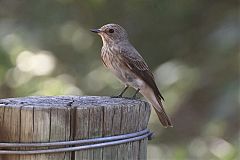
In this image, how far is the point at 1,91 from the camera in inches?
342

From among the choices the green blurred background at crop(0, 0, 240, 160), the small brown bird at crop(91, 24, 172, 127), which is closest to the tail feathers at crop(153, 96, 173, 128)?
the small brown bird at crop(91, 24, 172, 127)

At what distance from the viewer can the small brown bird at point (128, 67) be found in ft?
20.0

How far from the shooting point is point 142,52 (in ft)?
30.5

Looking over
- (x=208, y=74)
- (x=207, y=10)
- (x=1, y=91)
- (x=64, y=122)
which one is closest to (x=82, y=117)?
(x=64, y=122)

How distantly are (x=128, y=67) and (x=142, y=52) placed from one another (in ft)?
10.2

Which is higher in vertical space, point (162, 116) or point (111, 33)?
point (111, 33)

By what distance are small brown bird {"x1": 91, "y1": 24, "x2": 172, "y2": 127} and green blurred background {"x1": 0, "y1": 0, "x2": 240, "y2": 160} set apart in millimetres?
1208

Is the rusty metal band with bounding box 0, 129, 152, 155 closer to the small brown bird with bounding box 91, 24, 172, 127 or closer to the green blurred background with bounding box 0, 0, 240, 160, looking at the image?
the small brown bird with bounding box 91, 24, 172, 127

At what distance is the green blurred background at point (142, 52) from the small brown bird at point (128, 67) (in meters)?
1.21

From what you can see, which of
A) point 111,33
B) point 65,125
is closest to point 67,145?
point 65,125

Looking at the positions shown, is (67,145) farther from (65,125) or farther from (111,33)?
(111,33)

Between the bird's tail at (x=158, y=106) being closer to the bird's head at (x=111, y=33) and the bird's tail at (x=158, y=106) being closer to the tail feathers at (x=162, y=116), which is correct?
the tail feathers at (x=162, y=116)

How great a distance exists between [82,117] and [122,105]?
22cm

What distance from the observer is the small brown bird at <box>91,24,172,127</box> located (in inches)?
240
